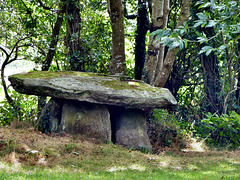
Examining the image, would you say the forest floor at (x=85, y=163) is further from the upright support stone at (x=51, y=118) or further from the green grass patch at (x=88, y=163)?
the upright support stone at (x=51, y=118)

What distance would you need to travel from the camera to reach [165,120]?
420 inches

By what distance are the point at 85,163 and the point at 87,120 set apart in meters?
2.39

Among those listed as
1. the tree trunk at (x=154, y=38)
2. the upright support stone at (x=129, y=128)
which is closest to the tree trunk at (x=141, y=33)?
the tree trunk at (x=154, y=38)

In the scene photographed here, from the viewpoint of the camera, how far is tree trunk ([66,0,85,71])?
36.8ft

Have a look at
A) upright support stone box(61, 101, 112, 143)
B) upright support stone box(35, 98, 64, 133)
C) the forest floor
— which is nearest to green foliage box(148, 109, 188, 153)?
upright support stone box(61, 101, 112, 143)

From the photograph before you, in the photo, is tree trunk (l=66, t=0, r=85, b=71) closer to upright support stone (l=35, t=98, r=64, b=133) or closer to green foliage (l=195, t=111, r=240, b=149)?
upright support stone (l=35, t=98, r=64, b=133)

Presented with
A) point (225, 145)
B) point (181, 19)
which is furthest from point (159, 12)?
point (225, 145)

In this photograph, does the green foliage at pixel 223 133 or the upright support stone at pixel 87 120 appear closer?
the upright support stone at pixel 87 120

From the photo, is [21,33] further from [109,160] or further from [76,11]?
[109,160]

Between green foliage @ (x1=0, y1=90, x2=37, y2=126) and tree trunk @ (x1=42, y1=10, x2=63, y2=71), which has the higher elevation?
tree trunk @ (x1=42, y1=10, x2=63, y2=71)

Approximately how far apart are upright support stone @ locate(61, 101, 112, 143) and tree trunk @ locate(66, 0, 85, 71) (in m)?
3.04

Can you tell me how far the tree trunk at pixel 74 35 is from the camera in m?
11.2

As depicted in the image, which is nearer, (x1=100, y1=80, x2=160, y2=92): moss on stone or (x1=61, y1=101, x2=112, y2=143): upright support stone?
(x1=61, y1=101, x2=112, y2=143): upright support stone

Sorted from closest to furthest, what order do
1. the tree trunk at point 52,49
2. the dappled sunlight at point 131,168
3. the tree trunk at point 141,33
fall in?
1. the dappled sunlight at point 131,168
2. the tree trunk at point 52,49
3. the tree trunk at point 141,33
